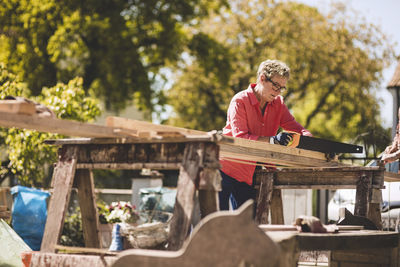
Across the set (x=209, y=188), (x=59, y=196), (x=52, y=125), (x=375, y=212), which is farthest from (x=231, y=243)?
(x=375, y=212)

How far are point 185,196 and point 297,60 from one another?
25139 millimetres

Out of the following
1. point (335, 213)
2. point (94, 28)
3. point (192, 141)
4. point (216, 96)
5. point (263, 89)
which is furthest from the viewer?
point (216, 96)

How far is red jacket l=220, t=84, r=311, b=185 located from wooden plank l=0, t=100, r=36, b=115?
193 cm

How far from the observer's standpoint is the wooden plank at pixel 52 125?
112 inches

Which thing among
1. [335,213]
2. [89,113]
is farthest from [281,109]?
[89,113]

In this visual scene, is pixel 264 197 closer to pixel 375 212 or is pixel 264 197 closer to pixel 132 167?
pixel 375 212

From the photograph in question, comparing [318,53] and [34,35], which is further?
[318,53]

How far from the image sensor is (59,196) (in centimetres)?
346

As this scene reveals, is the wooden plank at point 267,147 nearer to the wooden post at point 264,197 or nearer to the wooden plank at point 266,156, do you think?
the wooden plank at point 266,156

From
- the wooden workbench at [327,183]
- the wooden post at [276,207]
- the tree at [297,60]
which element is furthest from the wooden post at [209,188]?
the tree at [297,60]

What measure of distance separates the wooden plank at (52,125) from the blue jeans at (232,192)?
189 cm

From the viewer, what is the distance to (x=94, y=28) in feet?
65.7

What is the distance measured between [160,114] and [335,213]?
14661 mm

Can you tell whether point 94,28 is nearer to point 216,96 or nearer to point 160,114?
point 160,114
